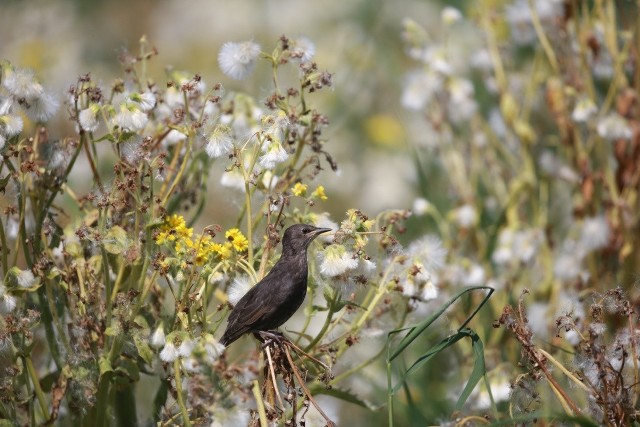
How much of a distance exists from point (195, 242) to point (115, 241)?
0.48 feet

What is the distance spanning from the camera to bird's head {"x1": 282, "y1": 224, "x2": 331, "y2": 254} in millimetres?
1717

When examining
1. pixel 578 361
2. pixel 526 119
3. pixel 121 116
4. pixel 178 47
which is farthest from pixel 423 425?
pixel 178 47

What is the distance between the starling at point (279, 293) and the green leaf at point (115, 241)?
0.23 meters

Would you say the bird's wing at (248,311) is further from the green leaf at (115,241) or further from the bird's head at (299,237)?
the green leaf at (115,241)

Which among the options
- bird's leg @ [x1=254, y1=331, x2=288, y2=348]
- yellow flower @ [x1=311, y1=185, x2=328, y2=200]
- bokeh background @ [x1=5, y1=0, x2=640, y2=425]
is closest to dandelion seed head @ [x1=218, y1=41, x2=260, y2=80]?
bokeh background @ [x1=5, y1=0, x2=640, y2=425]

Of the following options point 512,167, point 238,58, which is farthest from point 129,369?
point 512,167

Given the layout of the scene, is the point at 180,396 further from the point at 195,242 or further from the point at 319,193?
the point at 319,193

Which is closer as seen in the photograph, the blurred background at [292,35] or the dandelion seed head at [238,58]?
the dandelion seed head at [238,58]

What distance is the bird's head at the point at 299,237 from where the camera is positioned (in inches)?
67.6

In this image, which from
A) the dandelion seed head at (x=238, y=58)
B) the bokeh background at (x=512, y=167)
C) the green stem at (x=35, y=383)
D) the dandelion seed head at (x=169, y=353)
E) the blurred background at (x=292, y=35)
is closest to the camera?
the dandelion seed head at (x=169, y=353)

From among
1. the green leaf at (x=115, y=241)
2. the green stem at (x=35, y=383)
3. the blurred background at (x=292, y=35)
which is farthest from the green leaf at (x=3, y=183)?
the blurred background at (x=292, y=35)

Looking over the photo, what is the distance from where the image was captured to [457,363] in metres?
2.79

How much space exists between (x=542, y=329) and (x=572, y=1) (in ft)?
3.24

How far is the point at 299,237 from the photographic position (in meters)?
1.73
